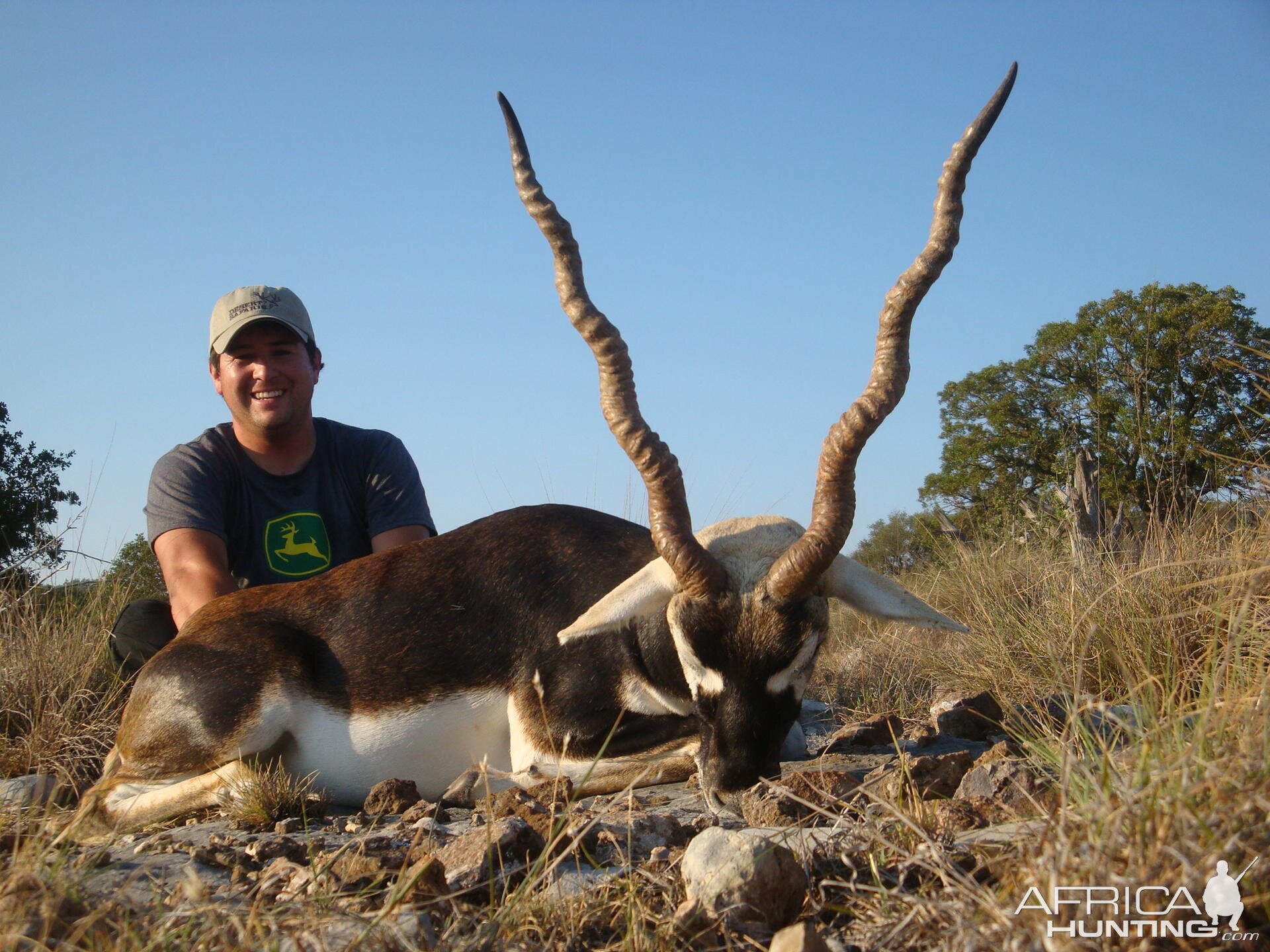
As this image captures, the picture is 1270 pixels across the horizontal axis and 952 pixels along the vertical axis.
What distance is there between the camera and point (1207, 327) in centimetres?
2122

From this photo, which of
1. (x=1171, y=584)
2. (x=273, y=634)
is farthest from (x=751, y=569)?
(x=1171, y=584)

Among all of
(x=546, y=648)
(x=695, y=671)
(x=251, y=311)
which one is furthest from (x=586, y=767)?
(x=251, y=311)

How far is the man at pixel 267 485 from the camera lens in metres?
6.51

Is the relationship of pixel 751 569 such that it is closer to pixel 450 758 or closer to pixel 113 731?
pixel 450 758

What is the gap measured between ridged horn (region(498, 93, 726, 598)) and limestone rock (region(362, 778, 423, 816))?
162 centimetres

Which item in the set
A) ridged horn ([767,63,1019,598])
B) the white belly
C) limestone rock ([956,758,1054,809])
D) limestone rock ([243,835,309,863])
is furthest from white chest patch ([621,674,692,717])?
limestone rock ([243,835,309,863])

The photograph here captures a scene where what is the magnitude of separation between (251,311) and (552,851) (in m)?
5.24

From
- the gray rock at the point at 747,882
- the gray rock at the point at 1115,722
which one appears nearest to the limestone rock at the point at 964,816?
the gray rock at the point at 1115,722

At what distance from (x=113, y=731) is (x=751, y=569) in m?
4.51

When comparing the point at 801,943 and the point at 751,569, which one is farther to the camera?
the point at 751,569

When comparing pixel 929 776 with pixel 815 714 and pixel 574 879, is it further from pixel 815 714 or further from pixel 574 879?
pixel 815 714

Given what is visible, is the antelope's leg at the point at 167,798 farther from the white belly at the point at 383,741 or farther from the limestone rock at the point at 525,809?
the limestone rock at the point at 525,809

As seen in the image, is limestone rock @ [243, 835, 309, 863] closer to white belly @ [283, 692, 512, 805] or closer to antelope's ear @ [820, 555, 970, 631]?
white belly @ [283, 692, 512, 805]

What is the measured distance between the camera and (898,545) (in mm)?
25109
